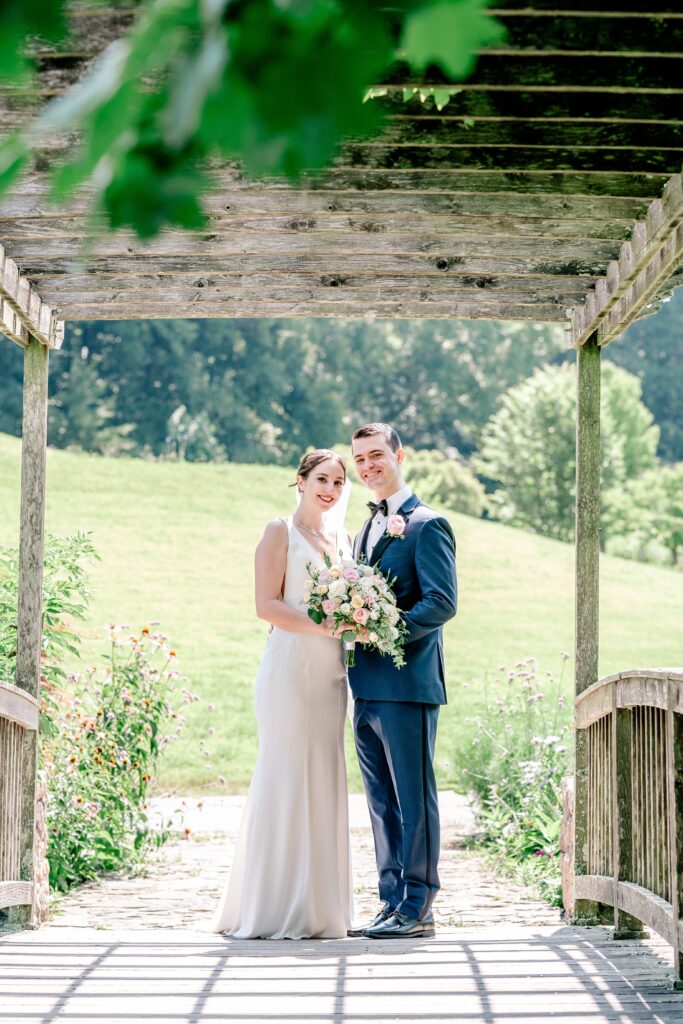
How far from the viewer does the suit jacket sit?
4934mm

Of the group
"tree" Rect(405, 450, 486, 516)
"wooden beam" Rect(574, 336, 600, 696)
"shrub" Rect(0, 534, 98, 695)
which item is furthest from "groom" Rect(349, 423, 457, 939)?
"tree" Rect(405, 450, 486, 516)

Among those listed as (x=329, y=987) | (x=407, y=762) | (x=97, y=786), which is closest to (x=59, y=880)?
(x=97, y=786)

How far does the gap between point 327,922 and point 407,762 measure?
0.76 m

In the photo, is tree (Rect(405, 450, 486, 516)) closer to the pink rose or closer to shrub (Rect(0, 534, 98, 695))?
shrub (Rect(0, 534, 98, 695))

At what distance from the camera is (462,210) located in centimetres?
453

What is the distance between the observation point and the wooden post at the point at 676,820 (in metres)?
3.98

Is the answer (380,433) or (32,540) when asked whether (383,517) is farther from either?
(32,540)

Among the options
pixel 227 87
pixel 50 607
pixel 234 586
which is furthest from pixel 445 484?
pixel 227 87

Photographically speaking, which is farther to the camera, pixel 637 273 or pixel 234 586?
pixel 234 586

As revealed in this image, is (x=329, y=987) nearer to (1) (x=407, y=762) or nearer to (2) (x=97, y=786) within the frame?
(1) (x=407, y=762)

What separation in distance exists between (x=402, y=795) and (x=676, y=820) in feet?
4.14

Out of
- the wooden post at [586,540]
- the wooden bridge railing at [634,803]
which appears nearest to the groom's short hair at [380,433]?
the wooden post at [586,540]

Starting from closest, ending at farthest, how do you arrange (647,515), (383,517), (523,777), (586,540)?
(383,517)
(586,540)
(523,777)
(647,515)

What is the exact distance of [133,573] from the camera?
19359mm
